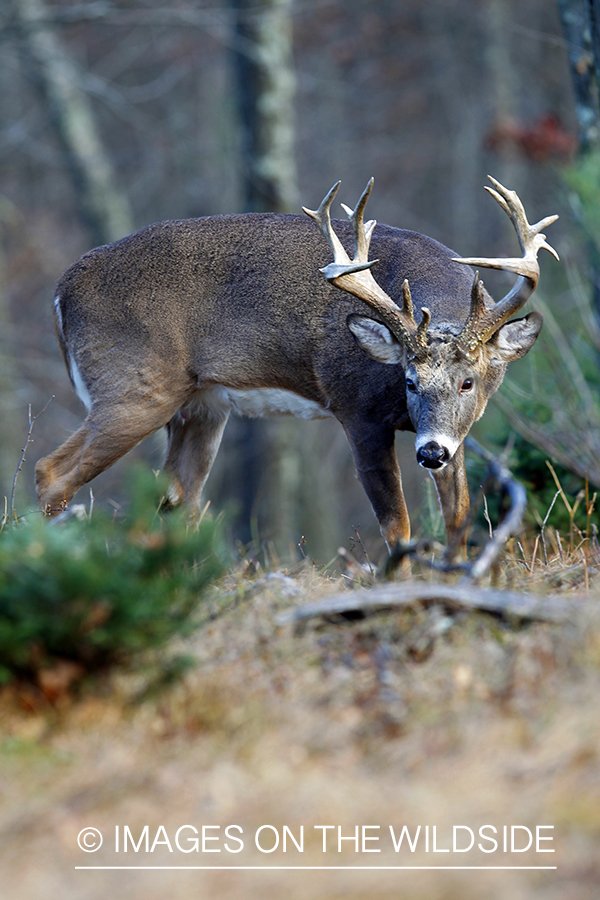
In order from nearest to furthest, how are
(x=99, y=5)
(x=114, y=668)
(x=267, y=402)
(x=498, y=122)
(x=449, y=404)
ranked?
1. (x=114, y=668)
2. (x=449, y=404)
3. (x=267, y=402)
4. (x=99, y=5)
5. (x=498, y=122)

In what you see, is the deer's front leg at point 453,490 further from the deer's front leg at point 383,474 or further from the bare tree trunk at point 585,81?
the bare tree trunk at point 585,81

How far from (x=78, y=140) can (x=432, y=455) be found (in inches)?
335

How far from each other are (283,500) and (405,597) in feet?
24.4

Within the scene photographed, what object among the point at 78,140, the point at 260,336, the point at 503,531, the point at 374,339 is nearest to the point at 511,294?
the point at 374,339

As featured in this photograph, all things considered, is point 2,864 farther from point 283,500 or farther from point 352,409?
point 283,500

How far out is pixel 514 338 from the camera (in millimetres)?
4863

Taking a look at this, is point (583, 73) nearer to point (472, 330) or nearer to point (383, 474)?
point (472, 330)

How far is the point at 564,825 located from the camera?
2.13 metres

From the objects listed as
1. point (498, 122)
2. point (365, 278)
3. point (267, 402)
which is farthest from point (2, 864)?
point (498, 122)

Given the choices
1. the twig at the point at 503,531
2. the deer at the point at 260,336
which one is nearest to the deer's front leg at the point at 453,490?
the deer at the point at 260,336

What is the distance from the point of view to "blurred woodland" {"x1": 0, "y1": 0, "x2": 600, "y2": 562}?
8383 mm

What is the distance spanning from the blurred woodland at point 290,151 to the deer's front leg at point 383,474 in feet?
2.24

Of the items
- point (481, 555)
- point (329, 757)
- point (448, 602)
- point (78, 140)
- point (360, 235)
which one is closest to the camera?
point (329, 757)

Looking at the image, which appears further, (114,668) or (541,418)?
(541,418)
